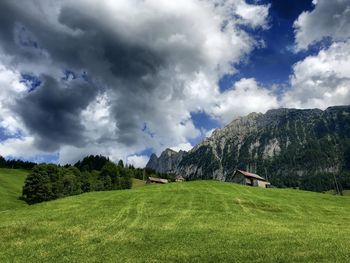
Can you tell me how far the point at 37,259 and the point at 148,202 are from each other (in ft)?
134

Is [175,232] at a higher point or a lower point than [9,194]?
lower

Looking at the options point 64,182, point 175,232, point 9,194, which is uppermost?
point 64,182

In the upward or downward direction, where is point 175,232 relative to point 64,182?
downward

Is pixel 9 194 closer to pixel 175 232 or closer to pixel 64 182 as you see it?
pixel 64 182

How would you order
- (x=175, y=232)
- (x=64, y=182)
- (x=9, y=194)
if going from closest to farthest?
(x=175, y=232) < (x=9, y=194) < (x=64, y=182)

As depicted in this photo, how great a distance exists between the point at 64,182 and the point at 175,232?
424 ft

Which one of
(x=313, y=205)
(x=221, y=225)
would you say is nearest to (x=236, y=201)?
(x=313, y=205)

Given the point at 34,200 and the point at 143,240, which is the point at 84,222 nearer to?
the point at 143,240

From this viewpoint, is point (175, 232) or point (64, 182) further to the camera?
point (64, 182)

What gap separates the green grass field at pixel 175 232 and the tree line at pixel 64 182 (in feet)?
185

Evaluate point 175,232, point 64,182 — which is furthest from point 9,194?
point 175,232

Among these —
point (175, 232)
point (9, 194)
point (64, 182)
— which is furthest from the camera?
point (64, 182)

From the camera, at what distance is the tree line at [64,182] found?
399 feet

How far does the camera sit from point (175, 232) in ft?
135
